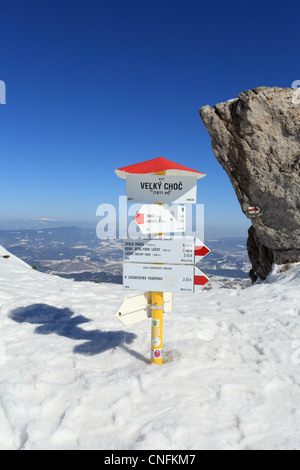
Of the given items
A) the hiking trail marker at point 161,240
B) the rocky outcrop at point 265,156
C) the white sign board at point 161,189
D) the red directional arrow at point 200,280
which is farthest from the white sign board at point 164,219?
the rocky outcrop at point 265,156

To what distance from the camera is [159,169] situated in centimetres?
438

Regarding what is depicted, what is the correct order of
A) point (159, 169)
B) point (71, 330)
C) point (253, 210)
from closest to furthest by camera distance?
point (159, 169), point (71, 330), point (253, 210)

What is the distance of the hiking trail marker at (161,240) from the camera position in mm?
4539

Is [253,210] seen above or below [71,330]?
above

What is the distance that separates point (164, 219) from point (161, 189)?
49 cm

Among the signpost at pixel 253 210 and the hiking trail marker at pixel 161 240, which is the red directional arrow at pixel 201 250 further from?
the signpost at pixel 253 210

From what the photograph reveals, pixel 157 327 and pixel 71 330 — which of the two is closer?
pixel 157 327

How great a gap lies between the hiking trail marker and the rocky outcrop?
9858mm

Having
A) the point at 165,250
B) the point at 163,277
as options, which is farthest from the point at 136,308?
the point at 165,250

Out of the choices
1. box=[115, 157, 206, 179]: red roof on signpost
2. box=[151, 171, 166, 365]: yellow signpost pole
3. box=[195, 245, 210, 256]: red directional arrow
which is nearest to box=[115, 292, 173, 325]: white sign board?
box=[151, 171, 166, 365]: yellow signpost pole

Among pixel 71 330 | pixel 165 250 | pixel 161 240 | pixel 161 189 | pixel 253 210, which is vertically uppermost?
pixel 253 210

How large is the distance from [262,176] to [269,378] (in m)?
10.6

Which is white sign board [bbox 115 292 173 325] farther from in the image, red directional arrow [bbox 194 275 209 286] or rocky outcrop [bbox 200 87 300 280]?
rocky outcrop [bbox 200 87 300 280]

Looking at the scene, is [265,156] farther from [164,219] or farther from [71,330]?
[71,330]
